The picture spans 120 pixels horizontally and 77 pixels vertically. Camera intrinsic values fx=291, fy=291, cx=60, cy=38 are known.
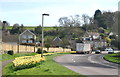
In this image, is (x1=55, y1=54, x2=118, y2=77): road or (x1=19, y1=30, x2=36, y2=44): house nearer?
(x1=55, y1=54, x2=118, y2=77): road

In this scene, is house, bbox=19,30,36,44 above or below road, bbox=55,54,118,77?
above

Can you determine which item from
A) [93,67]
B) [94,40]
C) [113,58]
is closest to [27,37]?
[94,40]

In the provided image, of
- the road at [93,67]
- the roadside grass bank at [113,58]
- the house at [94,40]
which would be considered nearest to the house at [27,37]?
the house at [94,40]

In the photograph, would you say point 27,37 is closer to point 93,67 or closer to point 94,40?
point 94,40

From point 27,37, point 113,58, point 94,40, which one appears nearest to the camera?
point 113,58

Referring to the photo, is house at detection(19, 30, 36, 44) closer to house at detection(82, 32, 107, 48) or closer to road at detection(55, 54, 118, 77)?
house at detection(82, 32, 107, 48)

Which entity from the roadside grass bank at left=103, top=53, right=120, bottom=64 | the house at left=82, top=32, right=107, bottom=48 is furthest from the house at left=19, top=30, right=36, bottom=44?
the roadside grass bank at left=103, top=53, right=120, bottom=64

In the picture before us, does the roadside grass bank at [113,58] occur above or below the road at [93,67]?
above

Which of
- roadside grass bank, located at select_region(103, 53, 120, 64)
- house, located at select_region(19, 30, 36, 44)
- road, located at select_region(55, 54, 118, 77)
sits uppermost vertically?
house, located at select_region(19, 30, 36, 44)

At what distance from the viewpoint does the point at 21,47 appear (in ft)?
220

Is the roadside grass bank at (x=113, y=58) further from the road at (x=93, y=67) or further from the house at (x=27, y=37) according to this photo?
the house at (x=27, y=37)

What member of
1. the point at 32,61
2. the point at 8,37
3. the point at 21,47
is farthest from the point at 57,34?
the point at 32,61

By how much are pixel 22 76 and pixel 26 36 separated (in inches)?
4259

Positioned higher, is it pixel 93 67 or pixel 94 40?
pixel 94 40
